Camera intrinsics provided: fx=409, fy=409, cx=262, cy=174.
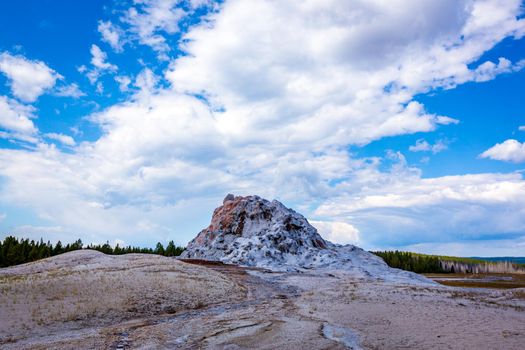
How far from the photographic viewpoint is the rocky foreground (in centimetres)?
1941

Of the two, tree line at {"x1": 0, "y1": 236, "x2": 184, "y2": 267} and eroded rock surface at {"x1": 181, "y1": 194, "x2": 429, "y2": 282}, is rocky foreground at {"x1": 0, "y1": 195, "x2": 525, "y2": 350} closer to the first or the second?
eroded rock surface at {"x1": 181, "y1": 194, "x2": 429, "y2": 282}

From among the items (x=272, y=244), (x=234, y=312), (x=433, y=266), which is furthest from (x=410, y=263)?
(x=234, y=312)

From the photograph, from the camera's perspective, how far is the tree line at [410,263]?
103m

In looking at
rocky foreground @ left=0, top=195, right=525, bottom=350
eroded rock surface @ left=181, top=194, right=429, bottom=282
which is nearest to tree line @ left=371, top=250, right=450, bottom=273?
eroded rock surface @ left=181, top=194, right=429, bottom=282

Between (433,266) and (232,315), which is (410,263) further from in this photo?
(232,315)

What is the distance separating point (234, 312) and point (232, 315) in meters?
1.66

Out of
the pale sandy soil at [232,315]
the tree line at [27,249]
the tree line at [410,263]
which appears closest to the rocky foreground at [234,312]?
the pale sandy soil at [232,315]

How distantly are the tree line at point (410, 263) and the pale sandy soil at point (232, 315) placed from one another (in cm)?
6516

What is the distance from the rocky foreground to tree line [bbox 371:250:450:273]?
51075 mm

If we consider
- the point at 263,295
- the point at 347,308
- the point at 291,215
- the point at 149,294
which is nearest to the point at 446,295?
the point at 347,308

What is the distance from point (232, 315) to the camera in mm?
26922

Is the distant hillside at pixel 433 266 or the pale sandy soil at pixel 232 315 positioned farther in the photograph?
the distant hillside at pixel 433 266

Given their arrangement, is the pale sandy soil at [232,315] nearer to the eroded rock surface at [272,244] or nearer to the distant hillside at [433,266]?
the eroded rock surface at [272,244]

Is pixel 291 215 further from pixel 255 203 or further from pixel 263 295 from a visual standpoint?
pixel 263 295
